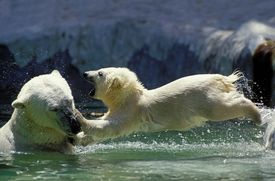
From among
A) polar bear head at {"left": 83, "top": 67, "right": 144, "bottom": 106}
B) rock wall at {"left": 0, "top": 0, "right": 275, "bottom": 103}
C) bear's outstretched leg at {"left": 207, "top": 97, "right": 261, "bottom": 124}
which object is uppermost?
rock wall at {"left": 0, "top": 0, "right": 275, "bottom": 103}

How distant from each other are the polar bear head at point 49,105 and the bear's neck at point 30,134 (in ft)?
0.09

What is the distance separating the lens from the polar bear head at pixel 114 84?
782 cm

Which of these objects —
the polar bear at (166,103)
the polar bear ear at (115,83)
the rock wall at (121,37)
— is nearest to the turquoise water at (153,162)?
the polar bear at (166,103)

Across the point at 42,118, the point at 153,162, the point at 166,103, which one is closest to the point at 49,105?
the point at 42,118

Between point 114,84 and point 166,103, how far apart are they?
0.55m

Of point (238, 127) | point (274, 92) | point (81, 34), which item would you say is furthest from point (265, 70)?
point (81, 34)

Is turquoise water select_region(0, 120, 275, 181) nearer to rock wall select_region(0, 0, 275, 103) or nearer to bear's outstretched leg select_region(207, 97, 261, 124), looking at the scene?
bear's outstretched leg select_region(207, 97, 261, 124)

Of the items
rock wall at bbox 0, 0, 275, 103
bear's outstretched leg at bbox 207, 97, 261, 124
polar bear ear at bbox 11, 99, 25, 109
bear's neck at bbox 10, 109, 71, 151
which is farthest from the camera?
rock wall at bbox 0, 0, 275, 103

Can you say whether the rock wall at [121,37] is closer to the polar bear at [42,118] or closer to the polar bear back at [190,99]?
the polar bear back at [190,99]

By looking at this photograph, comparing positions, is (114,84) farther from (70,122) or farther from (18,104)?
(18,104)

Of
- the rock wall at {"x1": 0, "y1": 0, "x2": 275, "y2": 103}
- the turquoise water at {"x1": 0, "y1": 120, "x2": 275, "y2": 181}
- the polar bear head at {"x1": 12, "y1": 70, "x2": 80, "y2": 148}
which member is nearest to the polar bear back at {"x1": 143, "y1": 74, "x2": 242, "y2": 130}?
the turquoise water at {"x1": 0, "y1": 120, "x2": 275, "y2": 181}

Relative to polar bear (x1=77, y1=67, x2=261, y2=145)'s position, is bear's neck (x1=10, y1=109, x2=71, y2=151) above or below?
below

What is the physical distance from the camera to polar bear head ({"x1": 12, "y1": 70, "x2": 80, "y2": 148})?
640cm

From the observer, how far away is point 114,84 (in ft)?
25.6
